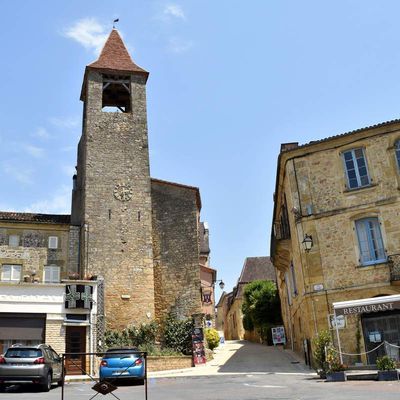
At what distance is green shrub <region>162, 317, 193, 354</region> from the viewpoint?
24594 mm

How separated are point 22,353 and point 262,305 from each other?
25.8 meters

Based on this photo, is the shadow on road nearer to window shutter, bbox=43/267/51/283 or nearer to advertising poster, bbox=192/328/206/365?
advertising poster, bbox=192/328/206/365

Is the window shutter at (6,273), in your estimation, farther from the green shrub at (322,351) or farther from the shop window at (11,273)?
the green shrub at (322,351)

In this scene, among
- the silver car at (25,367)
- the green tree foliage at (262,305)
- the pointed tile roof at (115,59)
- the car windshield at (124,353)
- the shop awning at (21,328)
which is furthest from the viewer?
the green tree foliage at (262,305)

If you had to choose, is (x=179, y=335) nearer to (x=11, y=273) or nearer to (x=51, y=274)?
(x=51, y=274)

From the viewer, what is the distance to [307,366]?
1831 cm

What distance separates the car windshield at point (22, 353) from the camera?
12.4 m

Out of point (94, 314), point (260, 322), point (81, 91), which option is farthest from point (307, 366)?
point (81, 91)

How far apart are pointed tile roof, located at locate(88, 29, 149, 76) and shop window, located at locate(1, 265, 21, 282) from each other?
40.3ft

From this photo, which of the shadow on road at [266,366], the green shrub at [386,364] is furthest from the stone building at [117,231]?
the green shrub at [386,364]

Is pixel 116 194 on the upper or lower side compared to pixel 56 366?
upper

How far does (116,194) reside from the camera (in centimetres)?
2717

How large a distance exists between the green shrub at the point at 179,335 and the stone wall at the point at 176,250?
93 cm

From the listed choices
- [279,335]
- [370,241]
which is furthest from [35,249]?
[370,241]
